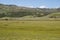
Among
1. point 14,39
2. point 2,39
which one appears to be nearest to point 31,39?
point 14,39

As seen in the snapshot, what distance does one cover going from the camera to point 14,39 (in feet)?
56.3

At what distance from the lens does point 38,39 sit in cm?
1720

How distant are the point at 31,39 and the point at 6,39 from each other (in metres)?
2.25

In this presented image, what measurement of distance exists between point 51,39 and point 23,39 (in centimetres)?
253

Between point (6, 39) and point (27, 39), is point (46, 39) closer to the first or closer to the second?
point (27, 39)

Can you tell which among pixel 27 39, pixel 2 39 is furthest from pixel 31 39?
pixel 2 39

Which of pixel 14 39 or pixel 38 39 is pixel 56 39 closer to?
pixel 38 39

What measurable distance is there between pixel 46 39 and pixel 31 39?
1357 mm

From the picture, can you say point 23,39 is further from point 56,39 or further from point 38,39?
point 56,39

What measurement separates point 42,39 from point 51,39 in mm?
816

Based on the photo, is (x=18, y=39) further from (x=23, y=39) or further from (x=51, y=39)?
(x=51, y=39)

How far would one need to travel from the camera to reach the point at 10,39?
675 inches

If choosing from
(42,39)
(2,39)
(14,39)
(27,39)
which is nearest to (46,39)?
(42,39)

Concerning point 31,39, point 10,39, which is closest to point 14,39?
point 10,39
